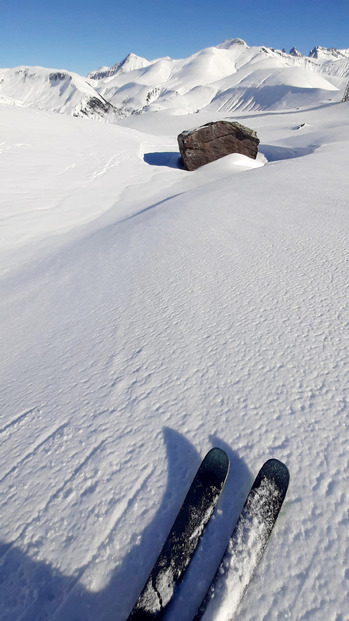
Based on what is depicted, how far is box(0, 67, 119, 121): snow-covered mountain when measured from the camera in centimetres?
9750

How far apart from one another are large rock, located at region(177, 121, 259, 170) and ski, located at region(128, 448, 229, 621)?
30.4 feet

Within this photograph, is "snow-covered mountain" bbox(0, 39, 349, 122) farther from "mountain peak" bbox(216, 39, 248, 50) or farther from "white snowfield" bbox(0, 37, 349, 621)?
"white snowfield" bbox(0, 37, 349, 621)

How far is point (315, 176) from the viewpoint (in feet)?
16.2

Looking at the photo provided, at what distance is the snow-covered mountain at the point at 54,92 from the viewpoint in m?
97.5

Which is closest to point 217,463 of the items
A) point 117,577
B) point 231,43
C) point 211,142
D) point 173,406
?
point 173,406

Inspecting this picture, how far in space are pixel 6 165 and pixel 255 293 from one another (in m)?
8.07

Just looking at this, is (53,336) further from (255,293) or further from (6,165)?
(6,165)

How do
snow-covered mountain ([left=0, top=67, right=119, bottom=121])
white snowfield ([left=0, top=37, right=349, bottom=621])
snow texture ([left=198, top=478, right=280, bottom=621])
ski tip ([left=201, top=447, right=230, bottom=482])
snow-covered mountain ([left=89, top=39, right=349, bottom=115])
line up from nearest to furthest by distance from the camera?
snow texture ([left=198, top=478, right=280, bottom=621]), white snowfield ([left=0, top=37, right=349, bottom=621]), ski tip ([left=201, top=447, right=230, bottom=482]), snow-covered mountain ([left=89, top=39, right=349, bottom=115]), snow-covered mountain ([left=0, top=67, right=119, bottom=121])

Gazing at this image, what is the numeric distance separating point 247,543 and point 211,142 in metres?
10.0

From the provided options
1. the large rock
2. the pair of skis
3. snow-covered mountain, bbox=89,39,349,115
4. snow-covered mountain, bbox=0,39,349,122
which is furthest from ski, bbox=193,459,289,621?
snow-covered mountain, bbox=0,39,349,122

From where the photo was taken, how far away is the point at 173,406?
1.49 metres

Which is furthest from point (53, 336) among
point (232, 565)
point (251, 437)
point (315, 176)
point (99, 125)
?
point (99, 125)

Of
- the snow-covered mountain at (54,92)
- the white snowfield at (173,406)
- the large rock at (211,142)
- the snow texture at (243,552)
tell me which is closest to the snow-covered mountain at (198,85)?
the snow-covered mountain at (54,92)

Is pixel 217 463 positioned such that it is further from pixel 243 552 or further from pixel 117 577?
pixel 117 577
